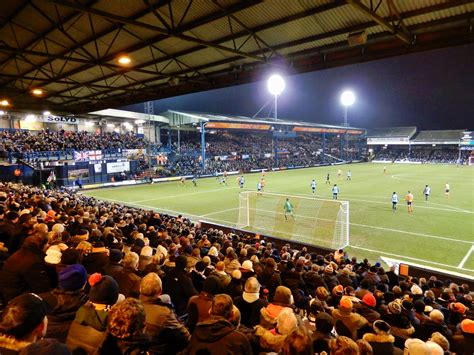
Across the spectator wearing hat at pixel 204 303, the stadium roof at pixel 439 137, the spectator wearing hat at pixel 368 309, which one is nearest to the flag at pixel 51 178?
the spectator wearing hat at pixel 204 303

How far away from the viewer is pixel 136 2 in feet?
33.8

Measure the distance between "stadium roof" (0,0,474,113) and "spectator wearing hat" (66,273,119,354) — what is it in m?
7.66

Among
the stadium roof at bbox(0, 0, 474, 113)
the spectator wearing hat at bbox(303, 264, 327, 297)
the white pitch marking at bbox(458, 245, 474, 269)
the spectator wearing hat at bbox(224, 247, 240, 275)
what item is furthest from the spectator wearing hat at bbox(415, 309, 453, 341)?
the white pitch marking at bbox(458, 245, 474, 269)

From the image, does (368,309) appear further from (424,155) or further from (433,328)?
(424,155)

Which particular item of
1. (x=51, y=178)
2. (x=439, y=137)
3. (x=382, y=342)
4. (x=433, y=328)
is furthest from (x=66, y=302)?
(x=439, y=137)

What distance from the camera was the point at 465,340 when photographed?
4629 mm

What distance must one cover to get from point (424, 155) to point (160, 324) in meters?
96.9

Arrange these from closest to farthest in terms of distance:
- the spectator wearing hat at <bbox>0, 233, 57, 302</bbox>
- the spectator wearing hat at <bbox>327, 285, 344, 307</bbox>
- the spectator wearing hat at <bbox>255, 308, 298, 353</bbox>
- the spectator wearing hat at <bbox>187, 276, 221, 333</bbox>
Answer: the spectator wearing hat at <bbox>255, 308, 298, 353</bbox>
the spectator wearing hat at <bbox>187, 276, 221, 333</bbox>
the spectator wearing hat at <bbox>0, 233, 57, 302</bbox>
the spectator wearing hat at <bbox>327, 285, 344, 307</bbox>

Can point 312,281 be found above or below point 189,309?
below

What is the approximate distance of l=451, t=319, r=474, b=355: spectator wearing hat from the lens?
15.0 feet

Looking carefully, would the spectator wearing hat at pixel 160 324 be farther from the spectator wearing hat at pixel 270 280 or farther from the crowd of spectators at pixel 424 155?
the crowd of spectators at pixel 424 155

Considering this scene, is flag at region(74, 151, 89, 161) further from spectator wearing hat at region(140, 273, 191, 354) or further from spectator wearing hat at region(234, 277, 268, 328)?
spectator wearing hat at region(140, 273, 191, 354)

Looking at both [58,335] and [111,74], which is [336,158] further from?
[58,335]

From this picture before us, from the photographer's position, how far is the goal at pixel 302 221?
16.6 m
